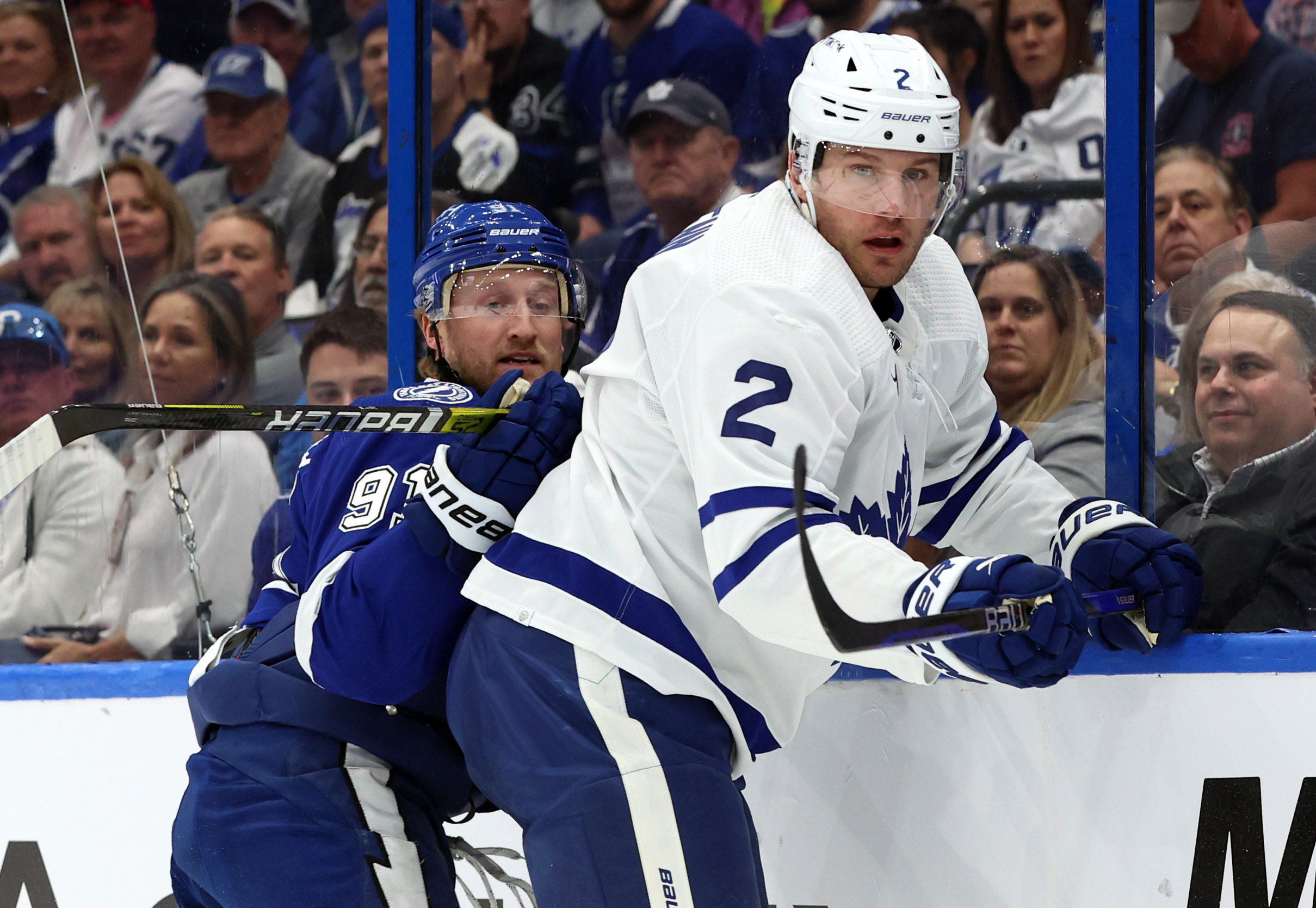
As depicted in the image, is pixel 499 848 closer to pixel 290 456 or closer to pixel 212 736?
pixel 212 736

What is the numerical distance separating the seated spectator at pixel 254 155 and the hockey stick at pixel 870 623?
2.16 m

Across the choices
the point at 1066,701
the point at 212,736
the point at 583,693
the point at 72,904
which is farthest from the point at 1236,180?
the point at 72,904

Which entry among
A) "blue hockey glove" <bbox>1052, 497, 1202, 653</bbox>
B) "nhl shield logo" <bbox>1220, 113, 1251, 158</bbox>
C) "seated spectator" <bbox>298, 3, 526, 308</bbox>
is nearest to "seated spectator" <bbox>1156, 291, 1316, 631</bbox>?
"nhl shield logo" <bbox>1220, 113, 1251, 158</bbox>

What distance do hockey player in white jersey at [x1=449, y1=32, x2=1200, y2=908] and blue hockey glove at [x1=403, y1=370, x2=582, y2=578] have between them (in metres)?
0.03

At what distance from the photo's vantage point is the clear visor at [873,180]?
159 centimetres

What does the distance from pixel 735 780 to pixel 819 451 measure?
1.39 feet

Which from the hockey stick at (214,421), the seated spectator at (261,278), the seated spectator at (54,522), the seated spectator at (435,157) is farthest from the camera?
the seated spectator at (261,278)

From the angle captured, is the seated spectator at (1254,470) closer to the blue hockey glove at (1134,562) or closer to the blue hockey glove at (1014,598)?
the blue hockey glove at (1134,562)

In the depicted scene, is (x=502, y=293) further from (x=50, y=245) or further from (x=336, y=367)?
(x=50, y=245)

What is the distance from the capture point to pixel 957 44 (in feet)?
8.89

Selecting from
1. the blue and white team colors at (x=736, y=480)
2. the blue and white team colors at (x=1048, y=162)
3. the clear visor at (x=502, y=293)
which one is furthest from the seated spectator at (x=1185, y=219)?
the clear visor at (x=502, y=293)

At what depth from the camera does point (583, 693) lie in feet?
5.00

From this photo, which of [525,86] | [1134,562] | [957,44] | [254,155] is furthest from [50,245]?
[1134,562]

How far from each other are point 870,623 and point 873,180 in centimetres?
53
